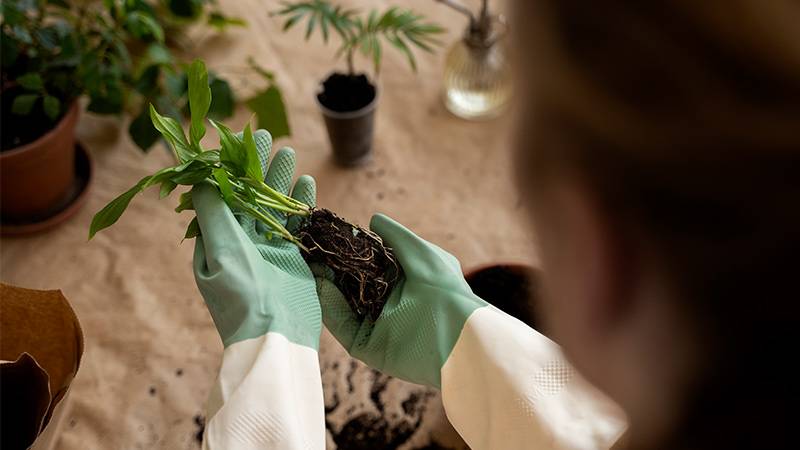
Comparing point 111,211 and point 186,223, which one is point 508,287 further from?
point 186,223

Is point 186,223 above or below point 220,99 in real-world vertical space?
below

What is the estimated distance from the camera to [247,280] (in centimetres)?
86

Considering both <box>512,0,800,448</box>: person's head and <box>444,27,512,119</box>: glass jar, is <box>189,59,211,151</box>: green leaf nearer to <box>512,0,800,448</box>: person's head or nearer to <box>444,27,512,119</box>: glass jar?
<box>512,0,800,448</box>: person's head

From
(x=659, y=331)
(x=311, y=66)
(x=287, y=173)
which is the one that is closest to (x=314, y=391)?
(x=287, y=173)

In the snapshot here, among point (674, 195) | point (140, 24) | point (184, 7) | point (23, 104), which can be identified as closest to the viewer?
point (674, 195)

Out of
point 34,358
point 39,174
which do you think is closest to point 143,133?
point 39,174

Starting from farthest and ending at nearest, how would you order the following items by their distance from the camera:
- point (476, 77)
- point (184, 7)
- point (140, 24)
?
point (184, 7) < point (476, 77) < point (140, 24)

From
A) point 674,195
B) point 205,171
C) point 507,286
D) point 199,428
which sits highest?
point 674,195

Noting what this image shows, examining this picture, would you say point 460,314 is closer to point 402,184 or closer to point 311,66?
point 402,184

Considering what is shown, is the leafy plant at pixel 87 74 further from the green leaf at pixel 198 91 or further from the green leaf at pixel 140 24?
the green leaf at pixel 198 91

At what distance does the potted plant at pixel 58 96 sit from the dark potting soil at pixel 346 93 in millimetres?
99

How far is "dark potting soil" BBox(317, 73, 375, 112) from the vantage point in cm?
148

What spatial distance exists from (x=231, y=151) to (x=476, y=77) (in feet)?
2.64

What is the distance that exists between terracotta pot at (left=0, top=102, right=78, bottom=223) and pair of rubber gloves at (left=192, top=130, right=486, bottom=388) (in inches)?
22.4
